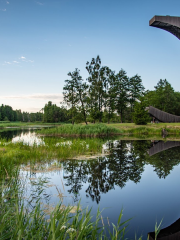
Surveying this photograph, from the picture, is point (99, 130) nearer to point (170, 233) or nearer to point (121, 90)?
point (170, 233)

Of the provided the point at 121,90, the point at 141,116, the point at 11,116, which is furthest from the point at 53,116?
the point at 141,116

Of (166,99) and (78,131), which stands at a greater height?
(166,99)

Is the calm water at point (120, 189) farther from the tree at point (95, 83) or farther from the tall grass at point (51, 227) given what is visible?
the tree at point (95, 83)

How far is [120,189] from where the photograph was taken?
5.85 meters

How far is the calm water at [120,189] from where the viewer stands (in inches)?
167

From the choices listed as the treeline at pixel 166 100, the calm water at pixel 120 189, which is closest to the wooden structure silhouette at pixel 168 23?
the calm water at pixel 120 189

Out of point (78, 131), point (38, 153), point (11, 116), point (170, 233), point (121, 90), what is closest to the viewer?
point (170, 233)

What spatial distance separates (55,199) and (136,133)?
25.1 m

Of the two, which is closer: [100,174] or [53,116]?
[100,174]

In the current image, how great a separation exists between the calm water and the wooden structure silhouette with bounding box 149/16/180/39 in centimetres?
414

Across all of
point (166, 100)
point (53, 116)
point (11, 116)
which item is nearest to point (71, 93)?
point (166, 100)

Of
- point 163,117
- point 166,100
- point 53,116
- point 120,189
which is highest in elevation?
point 166,100

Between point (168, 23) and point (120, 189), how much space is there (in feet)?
15.0

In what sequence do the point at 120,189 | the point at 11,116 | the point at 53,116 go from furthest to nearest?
the point at 11,116
the point at 53,116
the point at 120,189
